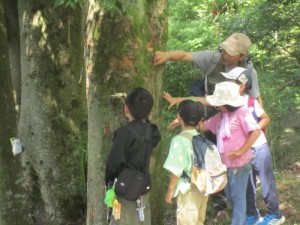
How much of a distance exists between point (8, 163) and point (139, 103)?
2.07 m

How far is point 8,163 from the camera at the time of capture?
4605 millimetres

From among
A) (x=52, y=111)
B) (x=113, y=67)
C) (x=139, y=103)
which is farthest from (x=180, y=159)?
(x=52, y=111)

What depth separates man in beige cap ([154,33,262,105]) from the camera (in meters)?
4.14

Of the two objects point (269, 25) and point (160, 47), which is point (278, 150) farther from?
point (160, 47)

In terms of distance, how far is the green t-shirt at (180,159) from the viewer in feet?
11.1

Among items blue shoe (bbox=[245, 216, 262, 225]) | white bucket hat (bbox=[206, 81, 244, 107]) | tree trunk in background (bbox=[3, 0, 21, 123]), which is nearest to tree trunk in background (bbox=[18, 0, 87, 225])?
tree trunk in background (bbox=[3, 0, 21, 123])

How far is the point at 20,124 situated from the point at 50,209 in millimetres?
1252

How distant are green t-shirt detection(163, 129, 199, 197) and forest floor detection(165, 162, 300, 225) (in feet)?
4.76

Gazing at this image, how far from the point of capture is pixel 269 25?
26.0 ft

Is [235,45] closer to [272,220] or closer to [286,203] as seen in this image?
[272,220]

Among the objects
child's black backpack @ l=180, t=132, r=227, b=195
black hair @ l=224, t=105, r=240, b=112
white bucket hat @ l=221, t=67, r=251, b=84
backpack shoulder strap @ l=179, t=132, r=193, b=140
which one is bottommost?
child's black backpack @ l=180, t=132, r=227, b=195

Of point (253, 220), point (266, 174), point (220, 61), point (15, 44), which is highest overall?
point (15, 44)

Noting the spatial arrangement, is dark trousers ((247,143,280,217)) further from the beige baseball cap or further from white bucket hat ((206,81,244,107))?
the beige baseball cap

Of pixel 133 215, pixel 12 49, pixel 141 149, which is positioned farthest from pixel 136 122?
pixel 12 49
